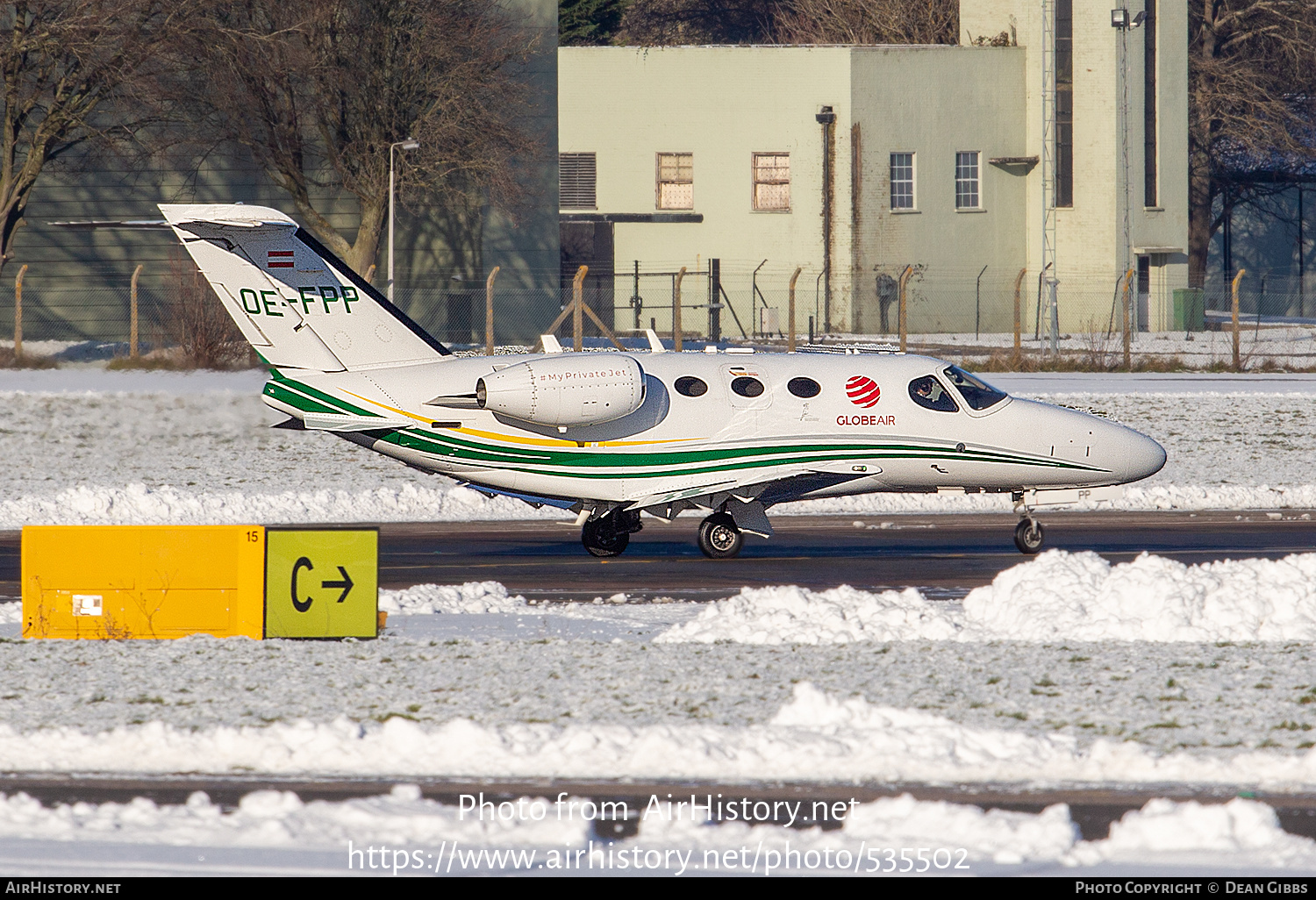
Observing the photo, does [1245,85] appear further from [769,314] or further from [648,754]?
[648,754]

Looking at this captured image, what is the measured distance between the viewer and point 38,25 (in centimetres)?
4209

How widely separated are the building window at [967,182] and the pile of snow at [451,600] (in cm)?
4718

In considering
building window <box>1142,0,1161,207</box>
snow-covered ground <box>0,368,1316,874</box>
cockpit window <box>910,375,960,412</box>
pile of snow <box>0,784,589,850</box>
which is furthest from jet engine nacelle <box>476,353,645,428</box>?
building window <box>1142,0,1161,207</box>

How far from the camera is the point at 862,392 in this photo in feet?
67.5

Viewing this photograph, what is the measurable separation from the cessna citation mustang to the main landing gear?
0.07 ft

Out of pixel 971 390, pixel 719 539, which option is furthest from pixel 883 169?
pixel 719 539

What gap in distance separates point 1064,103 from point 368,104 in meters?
26.4

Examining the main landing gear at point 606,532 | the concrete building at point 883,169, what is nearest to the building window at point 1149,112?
the concrete building at point 883,169

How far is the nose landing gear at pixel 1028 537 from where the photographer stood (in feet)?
67.5

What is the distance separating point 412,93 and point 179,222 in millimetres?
30938

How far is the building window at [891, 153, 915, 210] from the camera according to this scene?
60031 millimetres

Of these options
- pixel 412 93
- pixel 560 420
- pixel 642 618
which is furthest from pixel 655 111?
pixel 642 618

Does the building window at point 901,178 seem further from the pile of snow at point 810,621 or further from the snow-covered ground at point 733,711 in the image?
the pile of snow at point 810,621

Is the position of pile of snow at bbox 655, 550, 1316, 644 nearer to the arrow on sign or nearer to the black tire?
the arrow on sign
